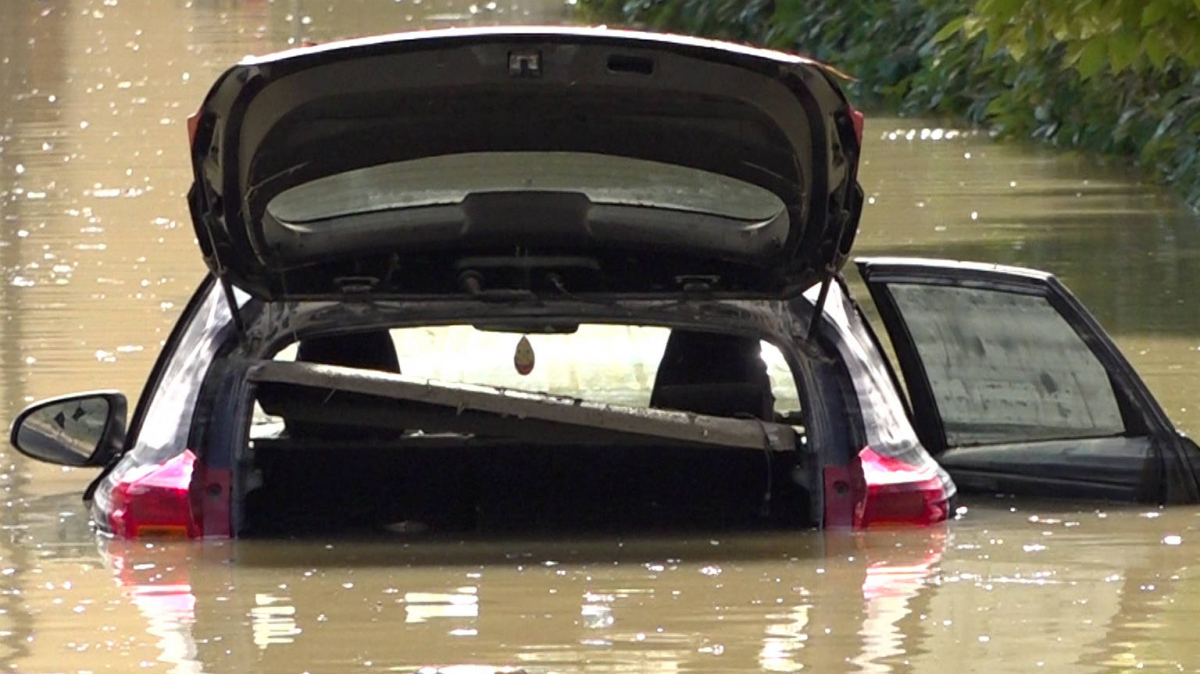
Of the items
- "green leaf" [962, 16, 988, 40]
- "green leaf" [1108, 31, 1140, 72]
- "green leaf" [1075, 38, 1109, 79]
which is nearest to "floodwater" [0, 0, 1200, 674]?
"green leaf" [1108, 31, 1140, 72]

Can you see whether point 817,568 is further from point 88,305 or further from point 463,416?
point 88,305

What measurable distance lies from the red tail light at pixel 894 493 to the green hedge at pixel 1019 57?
2.77m

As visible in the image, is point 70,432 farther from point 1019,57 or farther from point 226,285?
point 1019,57

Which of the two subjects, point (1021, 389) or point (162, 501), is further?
point (1021, 389)

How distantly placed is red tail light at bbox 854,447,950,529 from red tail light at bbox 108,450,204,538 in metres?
1.46

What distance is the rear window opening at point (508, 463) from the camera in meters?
7.70

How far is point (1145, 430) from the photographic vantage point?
844 centimetres

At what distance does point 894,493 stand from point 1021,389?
2.13m

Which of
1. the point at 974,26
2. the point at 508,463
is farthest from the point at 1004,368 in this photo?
the point at 974,26

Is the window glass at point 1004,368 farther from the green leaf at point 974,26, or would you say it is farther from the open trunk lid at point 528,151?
the green leaf at point 974,26

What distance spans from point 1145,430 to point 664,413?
1717 millimetres

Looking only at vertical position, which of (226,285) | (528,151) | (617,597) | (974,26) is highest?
(974,26)

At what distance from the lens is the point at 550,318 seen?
7.24 meters

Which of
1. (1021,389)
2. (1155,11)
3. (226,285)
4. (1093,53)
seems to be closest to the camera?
(226,285)
